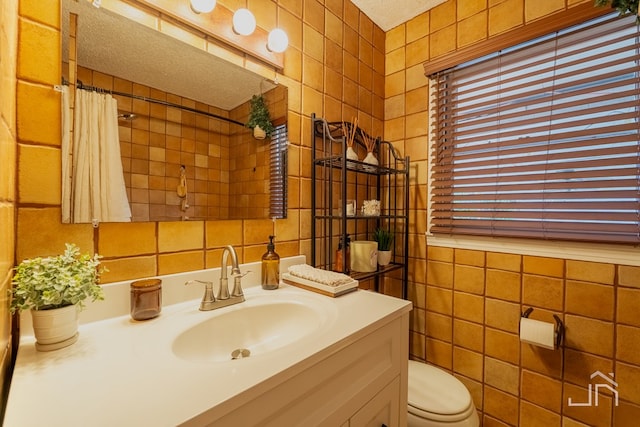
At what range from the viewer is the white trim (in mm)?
1010

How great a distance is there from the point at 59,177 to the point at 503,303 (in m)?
1.70

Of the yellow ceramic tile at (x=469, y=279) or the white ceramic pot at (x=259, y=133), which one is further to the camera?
the yellow ceramic tile at (x=469, y=279)

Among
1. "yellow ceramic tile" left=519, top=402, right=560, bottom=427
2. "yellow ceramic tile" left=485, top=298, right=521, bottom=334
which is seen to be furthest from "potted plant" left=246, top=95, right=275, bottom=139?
"yellow ceramic tile" left=519, top=402, right=560, bottom=427

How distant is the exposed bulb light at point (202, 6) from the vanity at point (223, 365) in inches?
34.0

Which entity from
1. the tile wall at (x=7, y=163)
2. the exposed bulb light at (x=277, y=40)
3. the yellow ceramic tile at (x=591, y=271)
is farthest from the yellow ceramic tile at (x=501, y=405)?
the exposed bulb light at (x=277, y=40)

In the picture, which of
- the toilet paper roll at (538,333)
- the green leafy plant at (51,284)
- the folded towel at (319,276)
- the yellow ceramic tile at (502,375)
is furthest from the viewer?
the yellow ceramic tile at (502,375)

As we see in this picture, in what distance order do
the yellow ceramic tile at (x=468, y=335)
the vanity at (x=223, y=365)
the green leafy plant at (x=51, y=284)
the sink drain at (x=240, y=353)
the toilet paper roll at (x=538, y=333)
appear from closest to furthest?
the vanity at (x=223, y=365), the green leafy plant at (x=51, y=284), the sink drain at (x=240, y=353), the toilet paper roll at (x=538, y=333), the yellow ceramic tile at (x=468, y=335)

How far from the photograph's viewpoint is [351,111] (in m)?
1.51

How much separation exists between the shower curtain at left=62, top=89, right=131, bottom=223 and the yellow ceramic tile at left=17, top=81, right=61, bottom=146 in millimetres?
31

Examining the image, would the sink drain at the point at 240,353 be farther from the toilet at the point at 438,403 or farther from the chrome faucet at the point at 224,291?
the toilet at the point at 438,403

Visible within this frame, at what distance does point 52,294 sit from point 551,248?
64.5 inches

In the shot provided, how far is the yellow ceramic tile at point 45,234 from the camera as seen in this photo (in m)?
0.64

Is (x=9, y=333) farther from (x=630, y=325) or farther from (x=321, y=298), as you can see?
(x=630, y=325)

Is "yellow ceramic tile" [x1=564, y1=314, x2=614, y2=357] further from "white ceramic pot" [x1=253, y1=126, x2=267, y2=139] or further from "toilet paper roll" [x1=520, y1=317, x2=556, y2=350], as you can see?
"white ceramic pot" [x1=253, y1=126, x2=267, y2=139]
